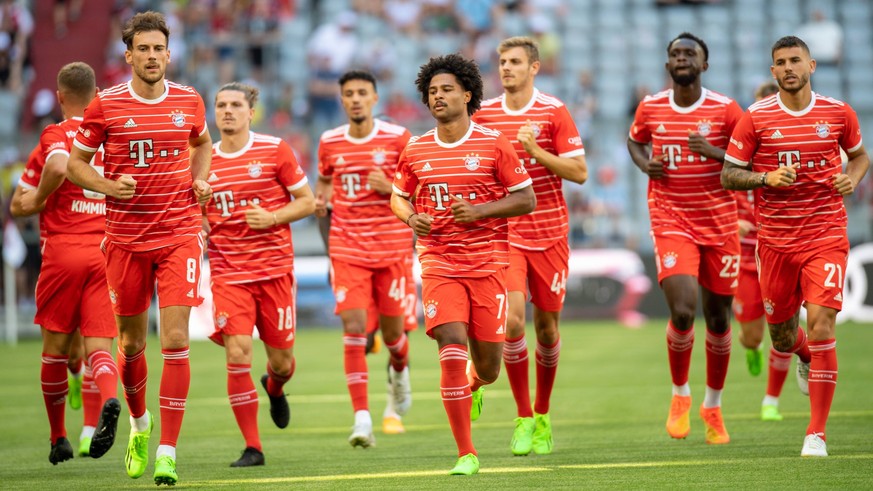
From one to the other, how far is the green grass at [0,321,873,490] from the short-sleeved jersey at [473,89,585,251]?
5.39 feet

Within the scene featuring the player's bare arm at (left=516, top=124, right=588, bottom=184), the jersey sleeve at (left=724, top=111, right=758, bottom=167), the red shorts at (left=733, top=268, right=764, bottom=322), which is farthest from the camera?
the red shorts at (left=733, top=268, right=764, bottom=322)

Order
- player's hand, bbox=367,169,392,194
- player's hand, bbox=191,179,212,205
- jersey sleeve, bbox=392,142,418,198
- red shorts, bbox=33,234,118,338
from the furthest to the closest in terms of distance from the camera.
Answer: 1. player's hand, bbox=367,169,392,194
2. red shorts, bbox=33,234,118,338
3. jersey sleeve, bbox=392,142,418,198
4. player's hand, bbox=191,179,212,205

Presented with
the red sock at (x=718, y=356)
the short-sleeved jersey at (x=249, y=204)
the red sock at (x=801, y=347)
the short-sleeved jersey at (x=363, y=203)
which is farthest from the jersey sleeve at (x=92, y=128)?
the red sock at (x=801, y=347)

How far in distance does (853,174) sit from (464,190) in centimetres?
274

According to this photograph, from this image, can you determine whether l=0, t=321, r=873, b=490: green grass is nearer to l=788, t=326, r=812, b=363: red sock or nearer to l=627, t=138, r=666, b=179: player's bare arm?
l=788, t=326, r=812, b=363: red sock

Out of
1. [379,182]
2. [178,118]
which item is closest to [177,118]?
[178,118]

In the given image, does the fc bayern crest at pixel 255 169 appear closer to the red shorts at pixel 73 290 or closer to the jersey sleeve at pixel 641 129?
the red shorts at pixel 73 290

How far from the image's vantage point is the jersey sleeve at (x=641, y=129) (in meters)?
10.2

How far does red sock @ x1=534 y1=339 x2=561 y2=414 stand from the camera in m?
9.80

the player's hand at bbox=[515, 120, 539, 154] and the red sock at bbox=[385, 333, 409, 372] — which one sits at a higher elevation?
the player's hand at bbox=[515, 120, 539, 154]

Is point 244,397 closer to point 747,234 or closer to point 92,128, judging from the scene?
point 92,128

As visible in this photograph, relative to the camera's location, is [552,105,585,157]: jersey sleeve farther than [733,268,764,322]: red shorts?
No

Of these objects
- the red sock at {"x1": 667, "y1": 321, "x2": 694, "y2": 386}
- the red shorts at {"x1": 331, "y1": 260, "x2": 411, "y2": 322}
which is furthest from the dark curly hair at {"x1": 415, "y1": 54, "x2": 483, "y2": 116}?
the red sock at {"x1": 667, "y1": 321, "x2": 694, "y2": 386}

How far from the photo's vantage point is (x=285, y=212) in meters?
9.38
